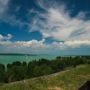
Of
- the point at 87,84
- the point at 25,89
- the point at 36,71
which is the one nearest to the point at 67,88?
the point at 25,89

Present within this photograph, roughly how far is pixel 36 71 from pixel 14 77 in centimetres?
509

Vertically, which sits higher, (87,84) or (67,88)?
(87,84)

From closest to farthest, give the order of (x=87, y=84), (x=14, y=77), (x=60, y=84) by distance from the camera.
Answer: (x=87, y=84) < (x=60, y=84) < (x=14, y=77)

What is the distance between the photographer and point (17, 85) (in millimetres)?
11406

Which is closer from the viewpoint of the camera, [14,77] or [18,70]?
[14,77]

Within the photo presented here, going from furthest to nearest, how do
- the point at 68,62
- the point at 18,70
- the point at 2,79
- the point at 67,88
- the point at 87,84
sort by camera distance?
the point at 68,62, the point at 18,70, the point at 2,79, the point at 67,88, the point at 87,84

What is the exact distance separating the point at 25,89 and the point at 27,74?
28.7 metres

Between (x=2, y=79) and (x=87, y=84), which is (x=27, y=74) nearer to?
(x=2, y=79)

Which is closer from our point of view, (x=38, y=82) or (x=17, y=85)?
(x=17, y=85)

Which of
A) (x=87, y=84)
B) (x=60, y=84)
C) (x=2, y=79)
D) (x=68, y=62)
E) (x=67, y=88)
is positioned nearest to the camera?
(x=87, y=84)

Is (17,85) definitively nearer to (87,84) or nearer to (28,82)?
(28,82)

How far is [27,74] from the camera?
39469 mm

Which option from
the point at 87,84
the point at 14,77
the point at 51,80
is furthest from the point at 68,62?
the point at 87,84

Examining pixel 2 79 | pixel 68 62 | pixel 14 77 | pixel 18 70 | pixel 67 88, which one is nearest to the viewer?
pixel 67 88
